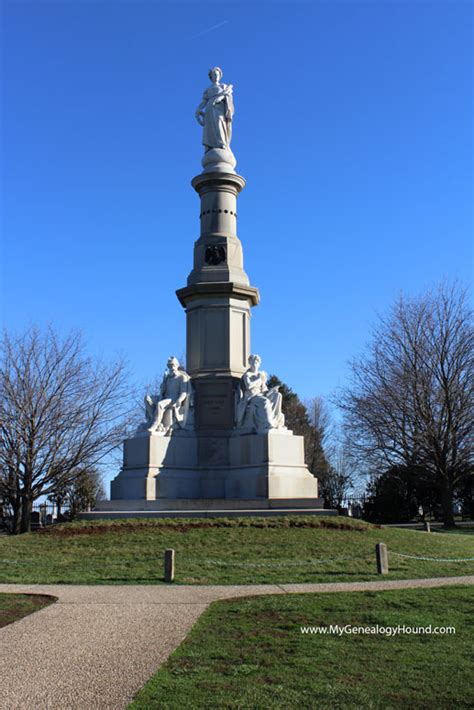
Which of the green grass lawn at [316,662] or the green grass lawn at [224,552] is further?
the green grass lawn at [224,552]

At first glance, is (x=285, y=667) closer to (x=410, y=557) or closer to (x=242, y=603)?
(x=242, y=603)

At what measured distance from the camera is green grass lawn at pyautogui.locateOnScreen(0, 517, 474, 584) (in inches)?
537

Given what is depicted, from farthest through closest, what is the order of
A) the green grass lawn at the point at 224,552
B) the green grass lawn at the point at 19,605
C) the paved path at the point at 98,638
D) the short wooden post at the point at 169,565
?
the green grass lawn at the point at 224,552
the short wooden post at the point at 169,565
the green grass lawn at the point at 19,605
the paved path at the point at 98,638

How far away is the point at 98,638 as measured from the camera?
27.2 ft

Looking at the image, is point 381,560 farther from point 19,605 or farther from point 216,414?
point 216,414

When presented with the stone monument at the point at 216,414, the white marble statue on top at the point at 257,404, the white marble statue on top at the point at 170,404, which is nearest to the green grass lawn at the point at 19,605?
the stone monument at the point at 216,414

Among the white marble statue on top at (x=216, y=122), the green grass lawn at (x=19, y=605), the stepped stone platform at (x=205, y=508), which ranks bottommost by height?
the green grass lawn at (x=19, y=605)

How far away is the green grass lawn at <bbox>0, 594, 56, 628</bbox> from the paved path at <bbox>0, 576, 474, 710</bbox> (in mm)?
230

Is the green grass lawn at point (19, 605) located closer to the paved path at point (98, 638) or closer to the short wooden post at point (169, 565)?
the paved path at point (98, 638)

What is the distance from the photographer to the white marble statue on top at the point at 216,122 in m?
26.3

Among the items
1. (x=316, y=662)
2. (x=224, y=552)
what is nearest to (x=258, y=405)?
(x=224, y=552)

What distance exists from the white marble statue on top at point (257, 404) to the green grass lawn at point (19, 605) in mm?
11130

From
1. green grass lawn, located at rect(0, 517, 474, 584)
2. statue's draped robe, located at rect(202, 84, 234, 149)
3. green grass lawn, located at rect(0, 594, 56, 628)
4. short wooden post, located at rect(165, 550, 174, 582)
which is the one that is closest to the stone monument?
statue's draped robe, located at rect(202, 84, 234, 149)

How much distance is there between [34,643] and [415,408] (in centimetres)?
2823
